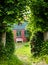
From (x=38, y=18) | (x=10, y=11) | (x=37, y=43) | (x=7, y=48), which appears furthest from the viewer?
(x=37, y=43)

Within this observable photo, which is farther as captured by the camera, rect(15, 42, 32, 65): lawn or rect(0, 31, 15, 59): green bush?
rect(15, 42, 32, 65): lawn

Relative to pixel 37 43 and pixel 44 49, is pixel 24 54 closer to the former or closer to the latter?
pixel 37 43

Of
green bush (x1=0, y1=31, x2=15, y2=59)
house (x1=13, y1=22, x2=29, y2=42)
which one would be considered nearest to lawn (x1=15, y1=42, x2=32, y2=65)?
green bush (x1=0, y1=31, x2=15, y2=59)

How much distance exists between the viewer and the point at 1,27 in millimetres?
15727

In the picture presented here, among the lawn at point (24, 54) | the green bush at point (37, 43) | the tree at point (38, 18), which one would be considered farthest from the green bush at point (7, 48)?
the tree at point (38, 18)

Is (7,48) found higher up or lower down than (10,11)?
lower down

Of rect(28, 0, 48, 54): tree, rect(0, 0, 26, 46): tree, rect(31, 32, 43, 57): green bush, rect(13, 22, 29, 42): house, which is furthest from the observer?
rect(13, 22, 29, 42): house

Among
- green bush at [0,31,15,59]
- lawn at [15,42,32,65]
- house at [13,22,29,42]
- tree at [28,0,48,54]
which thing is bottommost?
house at [13,22,29,42]

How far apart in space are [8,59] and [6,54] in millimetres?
428

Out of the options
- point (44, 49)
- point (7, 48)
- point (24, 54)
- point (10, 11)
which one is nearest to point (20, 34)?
point (24, 54)

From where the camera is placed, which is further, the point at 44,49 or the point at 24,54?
the point at 24,54

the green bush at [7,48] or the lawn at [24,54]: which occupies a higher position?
the green bush at [7,48]

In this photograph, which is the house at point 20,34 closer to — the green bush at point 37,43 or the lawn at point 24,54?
the lawn at point 24,54

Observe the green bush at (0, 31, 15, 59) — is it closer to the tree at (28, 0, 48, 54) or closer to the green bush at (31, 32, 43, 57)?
the green bush at (31, 32, 43, 57)
